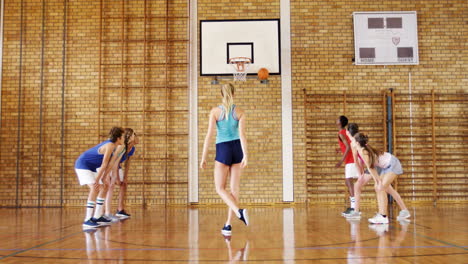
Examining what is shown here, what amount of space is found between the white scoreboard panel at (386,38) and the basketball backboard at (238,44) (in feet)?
6.23

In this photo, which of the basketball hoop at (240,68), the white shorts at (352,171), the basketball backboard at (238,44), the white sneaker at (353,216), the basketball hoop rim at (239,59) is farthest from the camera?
the basketball backboard at (238,44)

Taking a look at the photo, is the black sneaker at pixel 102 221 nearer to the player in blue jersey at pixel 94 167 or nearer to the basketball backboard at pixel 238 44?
the player in blue jersey at pixel 94 167

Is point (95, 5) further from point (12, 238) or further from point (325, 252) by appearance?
point (325, 252)

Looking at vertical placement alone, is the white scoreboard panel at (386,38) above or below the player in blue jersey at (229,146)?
above

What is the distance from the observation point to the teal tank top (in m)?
4.50

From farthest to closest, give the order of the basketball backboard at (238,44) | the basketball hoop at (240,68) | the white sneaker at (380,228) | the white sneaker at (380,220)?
the basketball backboard at (238,44), the basketball hoop at (240,68), the white sneaker at (380,220), the white sneaker at (380,228)

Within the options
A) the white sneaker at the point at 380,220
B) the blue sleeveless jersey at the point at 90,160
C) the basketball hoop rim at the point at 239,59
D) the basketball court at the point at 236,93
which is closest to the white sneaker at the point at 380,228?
the white sneaker at the point at 380,220

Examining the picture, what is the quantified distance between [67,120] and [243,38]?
444 centimetres

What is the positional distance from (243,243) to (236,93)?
6180 millimetres

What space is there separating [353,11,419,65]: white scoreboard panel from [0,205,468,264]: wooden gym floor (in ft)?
16.0

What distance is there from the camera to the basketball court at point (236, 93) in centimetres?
963

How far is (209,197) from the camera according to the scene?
9633mm

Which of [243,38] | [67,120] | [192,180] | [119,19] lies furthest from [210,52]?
[67,120]

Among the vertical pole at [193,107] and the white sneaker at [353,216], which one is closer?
the white sneaker at [353,216]
